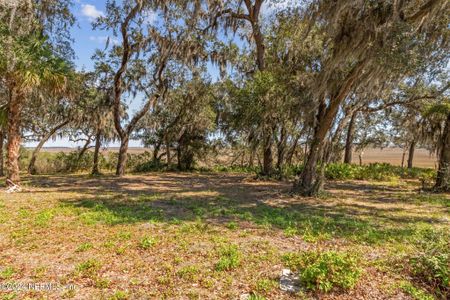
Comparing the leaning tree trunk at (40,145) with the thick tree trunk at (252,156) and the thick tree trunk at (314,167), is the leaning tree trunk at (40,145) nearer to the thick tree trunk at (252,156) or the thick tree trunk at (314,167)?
the thick tree trunk at (252,156)

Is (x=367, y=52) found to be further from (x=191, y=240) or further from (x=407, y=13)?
(x=191, y=240)

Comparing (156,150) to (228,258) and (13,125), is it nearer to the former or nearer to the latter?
(13,125)

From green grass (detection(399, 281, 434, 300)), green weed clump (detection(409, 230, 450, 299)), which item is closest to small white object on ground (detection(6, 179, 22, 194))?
green grass (detection(399, 281, 434, 300))

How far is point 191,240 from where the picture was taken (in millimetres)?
4371

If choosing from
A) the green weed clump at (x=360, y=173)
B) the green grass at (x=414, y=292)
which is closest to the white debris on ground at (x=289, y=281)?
the green grass at (x=414, y=292)

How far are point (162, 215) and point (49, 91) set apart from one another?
16.5ft

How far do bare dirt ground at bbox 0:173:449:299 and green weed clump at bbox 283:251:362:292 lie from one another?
0.09 meters

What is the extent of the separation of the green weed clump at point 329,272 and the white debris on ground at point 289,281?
0.07 meters

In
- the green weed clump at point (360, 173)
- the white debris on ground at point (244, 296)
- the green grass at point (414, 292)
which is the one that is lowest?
the white debris on ground at point (244, 296)

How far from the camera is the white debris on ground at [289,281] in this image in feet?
10.2

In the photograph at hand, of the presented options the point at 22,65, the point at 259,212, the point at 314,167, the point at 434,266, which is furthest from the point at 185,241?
the point at 22,65

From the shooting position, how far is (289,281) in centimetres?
324

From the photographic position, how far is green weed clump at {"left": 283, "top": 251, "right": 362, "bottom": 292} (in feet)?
10.1

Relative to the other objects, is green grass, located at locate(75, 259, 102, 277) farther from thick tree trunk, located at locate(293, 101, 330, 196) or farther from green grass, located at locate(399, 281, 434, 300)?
thick tree trunk, located at locate(293, 101, 330, 196)
